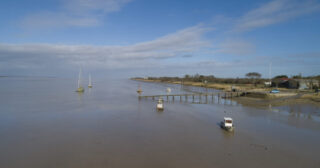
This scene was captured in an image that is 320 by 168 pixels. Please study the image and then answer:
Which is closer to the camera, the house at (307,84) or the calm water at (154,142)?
the calm water at (154,142)

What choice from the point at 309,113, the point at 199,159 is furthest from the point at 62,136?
the point at 309,113

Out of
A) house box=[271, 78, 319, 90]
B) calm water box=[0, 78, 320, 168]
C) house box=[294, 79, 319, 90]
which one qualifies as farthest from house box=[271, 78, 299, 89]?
calm water box=[0, 78, 320, 168]

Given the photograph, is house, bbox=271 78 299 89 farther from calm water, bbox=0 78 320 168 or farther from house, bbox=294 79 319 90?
calm water, bbox=0 78 320 168

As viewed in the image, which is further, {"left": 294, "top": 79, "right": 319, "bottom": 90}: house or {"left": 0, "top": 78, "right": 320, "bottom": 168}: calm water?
{"left": 294, "top": 79, "right": 319, "bottom": 90}: house

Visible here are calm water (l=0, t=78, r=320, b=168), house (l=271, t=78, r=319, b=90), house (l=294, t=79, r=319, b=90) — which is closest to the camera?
calm water (l=0, t=78, r=320, b=168)

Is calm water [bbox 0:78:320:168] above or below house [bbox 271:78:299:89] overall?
below

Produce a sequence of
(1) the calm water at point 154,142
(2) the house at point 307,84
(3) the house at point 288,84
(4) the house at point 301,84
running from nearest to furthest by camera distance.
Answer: (1) the calm water at point 154,142
(2) the house at point 307,84
(4) the house at point 301,84
(3) the house at point 288,84

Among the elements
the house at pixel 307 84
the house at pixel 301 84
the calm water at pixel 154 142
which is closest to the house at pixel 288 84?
the house at pixel 301 84

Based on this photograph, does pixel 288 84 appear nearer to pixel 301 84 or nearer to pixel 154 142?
pixel 301 84

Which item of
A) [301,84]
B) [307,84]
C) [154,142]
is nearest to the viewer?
[154,142]

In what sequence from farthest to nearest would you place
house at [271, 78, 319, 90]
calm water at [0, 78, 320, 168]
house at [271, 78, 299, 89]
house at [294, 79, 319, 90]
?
house at [271, 78, 299, 89] < house at [271, 78, 319, 90] < house at [294, 79, 319, 90] < calm water at [0, 78, 320, 168]

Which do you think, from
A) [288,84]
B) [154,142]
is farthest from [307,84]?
[154,142]

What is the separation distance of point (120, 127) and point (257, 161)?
36.6ft

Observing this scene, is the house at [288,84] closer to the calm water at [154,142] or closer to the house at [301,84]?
the house at [301,84]
